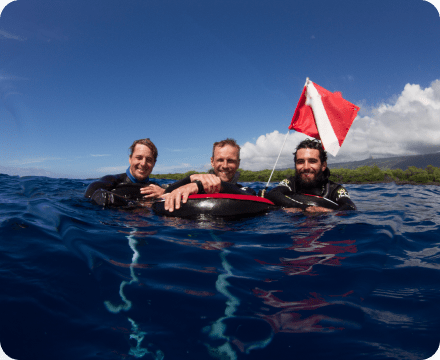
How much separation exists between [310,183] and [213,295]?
4365 millimetres

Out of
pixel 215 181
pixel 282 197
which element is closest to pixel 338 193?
pixel 282 197

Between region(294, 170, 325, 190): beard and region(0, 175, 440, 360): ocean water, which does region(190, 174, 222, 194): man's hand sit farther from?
region(294, 170, 325, 190): beard

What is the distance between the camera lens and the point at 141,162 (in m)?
6.04

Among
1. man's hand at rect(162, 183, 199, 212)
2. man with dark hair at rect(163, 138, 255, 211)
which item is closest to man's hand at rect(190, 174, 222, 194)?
man with dark hair at rect(163, 138, 255, 211)

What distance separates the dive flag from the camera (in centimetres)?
631

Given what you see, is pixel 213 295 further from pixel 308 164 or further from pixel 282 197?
pixel 308 164

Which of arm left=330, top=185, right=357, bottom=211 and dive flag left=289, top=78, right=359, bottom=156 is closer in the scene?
arm left=330, top=185, right=357, bottom=211

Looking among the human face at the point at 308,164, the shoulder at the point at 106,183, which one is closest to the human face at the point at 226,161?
the human face at the point at 308,164

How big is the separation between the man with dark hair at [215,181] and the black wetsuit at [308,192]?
0.89m

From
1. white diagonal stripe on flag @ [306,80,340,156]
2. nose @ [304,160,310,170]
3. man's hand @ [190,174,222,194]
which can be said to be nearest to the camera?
man's hand @ [190,174,222,194]

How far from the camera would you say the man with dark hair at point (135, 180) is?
19.0 feet

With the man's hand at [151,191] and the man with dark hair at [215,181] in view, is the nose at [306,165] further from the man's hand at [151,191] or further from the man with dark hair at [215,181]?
the man's hand at [151,191]

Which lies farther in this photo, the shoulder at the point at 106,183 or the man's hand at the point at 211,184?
the shoulder at the point at 106,183

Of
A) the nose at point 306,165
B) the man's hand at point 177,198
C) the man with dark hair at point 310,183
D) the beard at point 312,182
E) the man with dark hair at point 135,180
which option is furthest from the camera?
the man with dark hair at point 135,180
